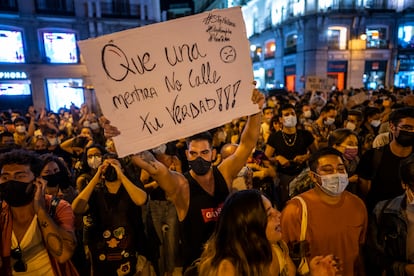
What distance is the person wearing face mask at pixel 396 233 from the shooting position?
2.39 metres

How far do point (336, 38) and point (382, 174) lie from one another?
27.0m

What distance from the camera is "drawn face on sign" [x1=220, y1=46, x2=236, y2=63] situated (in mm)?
2676

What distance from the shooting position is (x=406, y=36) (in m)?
27.7

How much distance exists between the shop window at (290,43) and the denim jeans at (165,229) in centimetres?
2746

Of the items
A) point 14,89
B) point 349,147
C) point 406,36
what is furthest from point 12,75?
point 406,36

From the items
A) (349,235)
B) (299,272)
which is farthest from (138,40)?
(349,235)

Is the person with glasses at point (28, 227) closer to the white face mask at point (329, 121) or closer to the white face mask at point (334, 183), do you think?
the white face mask at point (334, 183)

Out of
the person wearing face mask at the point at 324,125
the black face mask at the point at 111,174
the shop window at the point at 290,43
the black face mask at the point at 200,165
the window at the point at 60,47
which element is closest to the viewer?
the black face mask at the point at 200,165

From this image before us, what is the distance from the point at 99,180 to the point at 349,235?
234 cm

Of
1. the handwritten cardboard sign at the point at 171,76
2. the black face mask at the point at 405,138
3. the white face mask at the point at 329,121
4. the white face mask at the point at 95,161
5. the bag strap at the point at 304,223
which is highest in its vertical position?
the handwritten cardboard sign at the point at 171,76

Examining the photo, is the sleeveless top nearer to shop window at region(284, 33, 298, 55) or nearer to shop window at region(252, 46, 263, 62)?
shop window at region(284, 33, 298, 55)

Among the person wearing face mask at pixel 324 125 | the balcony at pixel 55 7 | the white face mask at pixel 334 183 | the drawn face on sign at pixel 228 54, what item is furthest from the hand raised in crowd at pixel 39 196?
the balcony at pixel 55 7

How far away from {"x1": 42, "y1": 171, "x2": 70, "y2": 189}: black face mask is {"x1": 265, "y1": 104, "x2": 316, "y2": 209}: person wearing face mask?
9.69 feet

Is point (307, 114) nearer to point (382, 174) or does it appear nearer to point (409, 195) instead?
point (382, 174)
